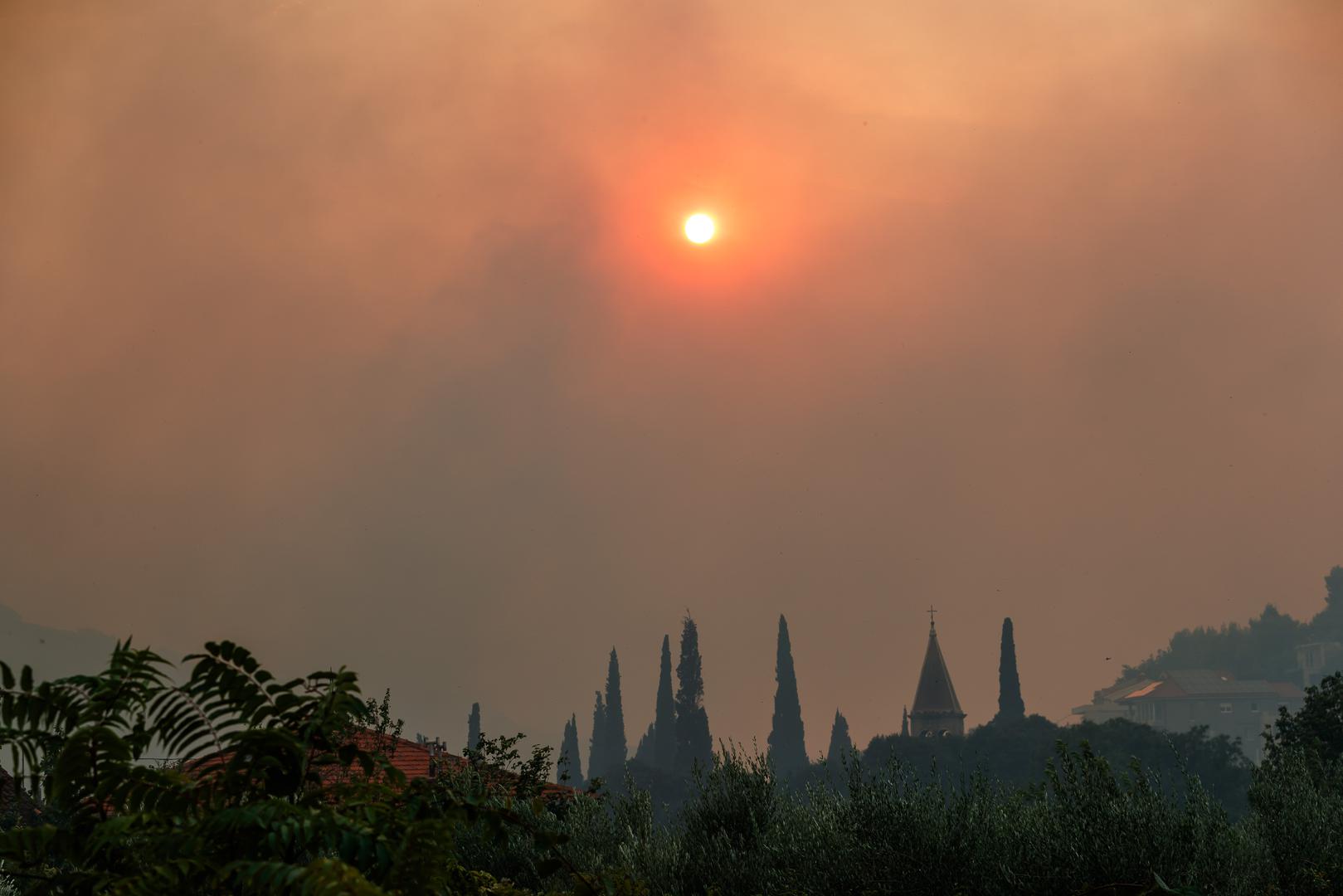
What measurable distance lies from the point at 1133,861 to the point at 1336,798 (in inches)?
257

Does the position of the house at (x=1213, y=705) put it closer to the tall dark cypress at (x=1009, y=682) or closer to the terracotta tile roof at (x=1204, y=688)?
the terracotta tile roof at (x=1204, y=688)

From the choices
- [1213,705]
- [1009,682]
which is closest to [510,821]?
[1009,682]

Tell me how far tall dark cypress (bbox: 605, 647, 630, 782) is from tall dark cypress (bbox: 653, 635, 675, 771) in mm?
3716

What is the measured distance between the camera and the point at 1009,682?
11631 cm

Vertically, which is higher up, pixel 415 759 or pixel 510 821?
pixel 415 759

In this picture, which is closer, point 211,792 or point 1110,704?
point 211,792

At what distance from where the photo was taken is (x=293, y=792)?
18.2 feet

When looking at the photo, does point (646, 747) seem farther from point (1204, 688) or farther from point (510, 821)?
point (510, 821)

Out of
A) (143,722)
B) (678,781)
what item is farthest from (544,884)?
(678,781)

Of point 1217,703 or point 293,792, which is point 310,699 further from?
point 1217,703

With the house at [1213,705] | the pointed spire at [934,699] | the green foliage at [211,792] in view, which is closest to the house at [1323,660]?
the house at [1213,705]

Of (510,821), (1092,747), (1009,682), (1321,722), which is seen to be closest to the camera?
(510,821)

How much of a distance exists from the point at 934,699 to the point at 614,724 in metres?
34.7

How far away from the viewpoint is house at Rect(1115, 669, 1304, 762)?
177 m
